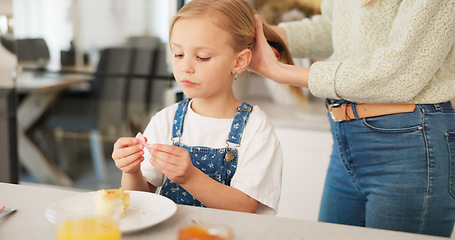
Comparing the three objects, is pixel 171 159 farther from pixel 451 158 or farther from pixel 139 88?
pixel 139 88

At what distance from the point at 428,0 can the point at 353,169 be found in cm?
50

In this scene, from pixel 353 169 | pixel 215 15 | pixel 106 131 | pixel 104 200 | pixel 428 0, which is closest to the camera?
pixel 104 200

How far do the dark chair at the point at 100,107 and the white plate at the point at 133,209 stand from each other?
6.26 feet

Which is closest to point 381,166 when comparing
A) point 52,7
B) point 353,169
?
point 353,169

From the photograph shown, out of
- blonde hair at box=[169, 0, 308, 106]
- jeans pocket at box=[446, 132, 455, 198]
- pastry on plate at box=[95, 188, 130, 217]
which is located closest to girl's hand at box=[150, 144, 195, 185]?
pastry on plate at box=[95, 188, 130, 217]

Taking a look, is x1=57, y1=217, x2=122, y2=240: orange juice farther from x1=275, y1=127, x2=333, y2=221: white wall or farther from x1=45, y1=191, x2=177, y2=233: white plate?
x1=275, y1=127, x2=333, y2=221: white wall

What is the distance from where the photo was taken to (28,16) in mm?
2807

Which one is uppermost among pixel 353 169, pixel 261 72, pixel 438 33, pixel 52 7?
pixel 52 7

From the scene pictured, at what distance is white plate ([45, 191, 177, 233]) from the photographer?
2.63ft

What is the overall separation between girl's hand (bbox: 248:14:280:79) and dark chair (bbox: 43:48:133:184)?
1.63 m

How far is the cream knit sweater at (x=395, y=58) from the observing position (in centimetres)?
104

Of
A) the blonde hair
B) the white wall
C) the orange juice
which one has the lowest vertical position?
the white wall

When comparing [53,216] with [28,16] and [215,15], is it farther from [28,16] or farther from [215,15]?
[28,16]

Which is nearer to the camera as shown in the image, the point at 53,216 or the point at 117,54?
the point at 53,216
